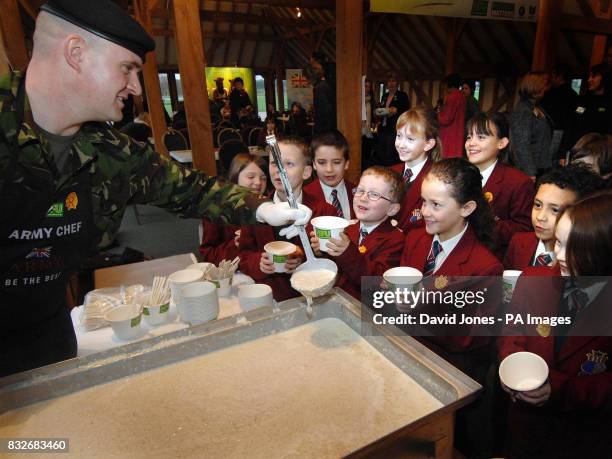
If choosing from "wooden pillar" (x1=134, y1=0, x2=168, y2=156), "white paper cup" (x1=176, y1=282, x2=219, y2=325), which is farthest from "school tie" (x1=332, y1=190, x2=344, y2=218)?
"wooden pillar" (x1=134, y1=0, x2=168, y2=156)

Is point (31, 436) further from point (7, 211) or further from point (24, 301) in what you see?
point (7, 211)

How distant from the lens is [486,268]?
159cm

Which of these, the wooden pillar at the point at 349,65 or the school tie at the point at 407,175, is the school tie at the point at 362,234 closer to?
the school tie at the point at 407,175

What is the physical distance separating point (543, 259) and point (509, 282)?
0.95 ft

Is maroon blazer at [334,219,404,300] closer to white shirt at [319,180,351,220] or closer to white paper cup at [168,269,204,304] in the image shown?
white shirt at [319,180,351,220]

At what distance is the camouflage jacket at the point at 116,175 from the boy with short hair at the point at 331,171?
914 millimetres

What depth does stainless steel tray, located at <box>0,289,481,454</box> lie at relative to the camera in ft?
3.11

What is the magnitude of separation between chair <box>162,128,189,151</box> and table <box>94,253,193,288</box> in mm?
4532

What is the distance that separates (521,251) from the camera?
71.4 inches

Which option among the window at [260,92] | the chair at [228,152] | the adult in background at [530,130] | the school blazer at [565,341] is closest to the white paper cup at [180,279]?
the school blazer at [565,341]

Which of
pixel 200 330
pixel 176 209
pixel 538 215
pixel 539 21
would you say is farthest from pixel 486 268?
pixel 539 21

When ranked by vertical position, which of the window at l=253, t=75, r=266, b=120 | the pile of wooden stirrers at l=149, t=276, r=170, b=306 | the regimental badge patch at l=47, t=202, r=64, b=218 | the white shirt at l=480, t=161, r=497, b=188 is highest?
the window at l=253, t=75, r=266, b=120

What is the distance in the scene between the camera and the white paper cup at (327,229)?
4.64 ft

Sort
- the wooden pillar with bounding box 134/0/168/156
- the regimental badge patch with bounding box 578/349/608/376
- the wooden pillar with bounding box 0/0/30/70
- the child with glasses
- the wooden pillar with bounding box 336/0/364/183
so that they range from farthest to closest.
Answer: the wooden pillar with bounding box 134/0/168/156
the wooden pillar with bounding box 0/0/30/70
the wooden pillar with bounding box 336/0/364/183
the child with glasses
the regimental badge patch with bounding box 578/349/608/376
